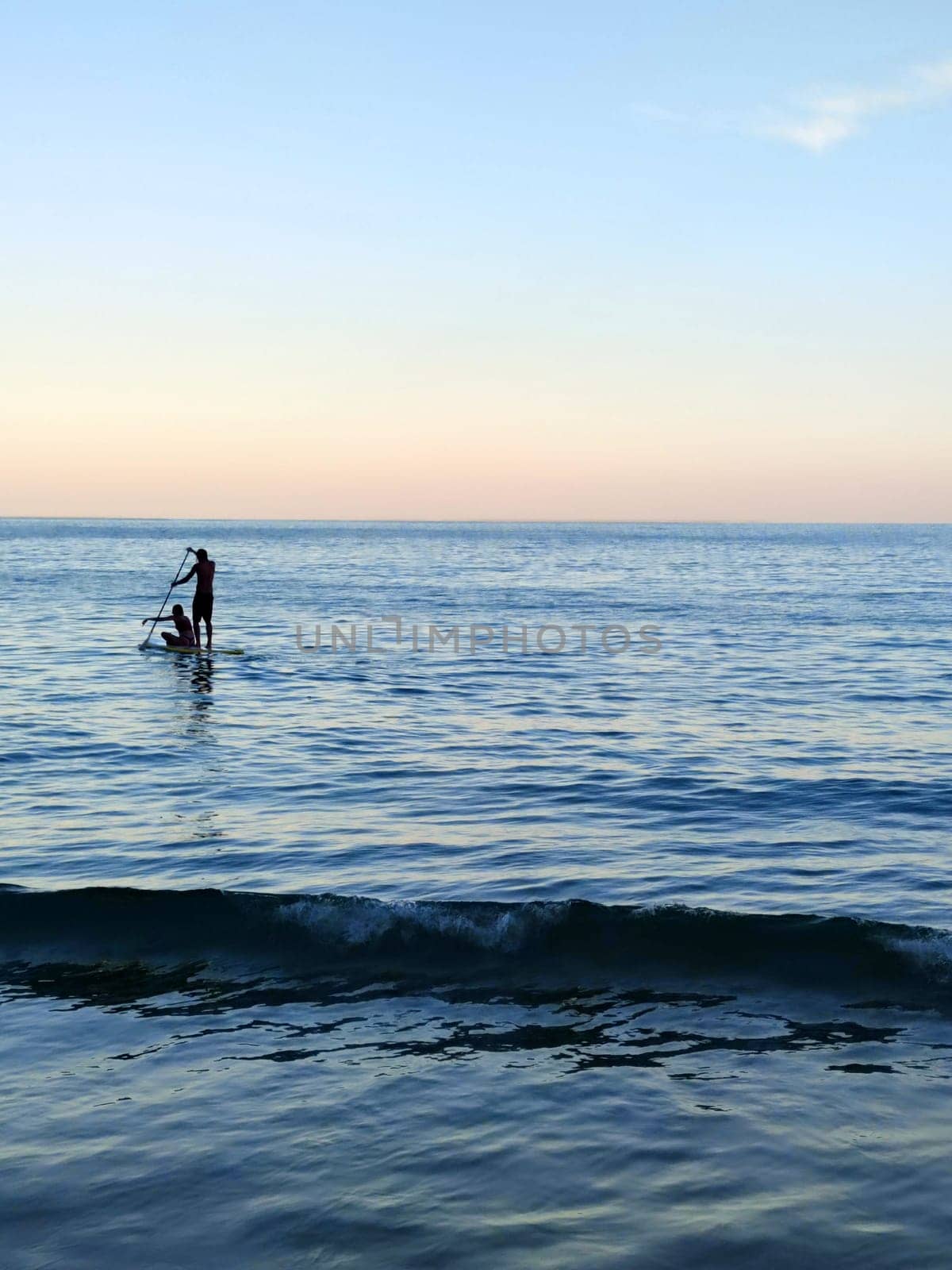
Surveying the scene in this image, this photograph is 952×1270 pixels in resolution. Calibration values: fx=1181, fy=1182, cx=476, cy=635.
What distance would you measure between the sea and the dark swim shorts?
29.4 ft

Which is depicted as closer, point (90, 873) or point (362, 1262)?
point (362, 1262)

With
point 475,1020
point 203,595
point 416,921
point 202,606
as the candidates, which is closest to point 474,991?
point 475,1020

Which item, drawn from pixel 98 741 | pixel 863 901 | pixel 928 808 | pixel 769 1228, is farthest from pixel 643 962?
pixel 98 741

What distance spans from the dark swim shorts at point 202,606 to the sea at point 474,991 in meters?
8.98

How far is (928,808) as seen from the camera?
13.5 metres

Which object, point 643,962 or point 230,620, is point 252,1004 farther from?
point 230,620

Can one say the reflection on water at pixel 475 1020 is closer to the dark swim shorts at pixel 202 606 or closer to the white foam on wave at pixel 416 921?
the white foam on wave at pixel 416 921

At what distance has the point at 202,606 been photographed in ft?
96.6

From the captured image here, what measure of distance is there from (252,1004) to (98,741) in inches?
402

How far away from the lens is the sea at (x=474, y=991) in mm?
5602

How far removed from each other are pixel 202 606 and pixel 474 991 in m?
22.2

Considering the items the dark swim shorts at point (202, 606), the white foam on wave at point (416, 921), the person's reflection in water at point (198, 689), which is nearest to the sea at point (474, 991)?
the white foam on wave at point (416, 921)

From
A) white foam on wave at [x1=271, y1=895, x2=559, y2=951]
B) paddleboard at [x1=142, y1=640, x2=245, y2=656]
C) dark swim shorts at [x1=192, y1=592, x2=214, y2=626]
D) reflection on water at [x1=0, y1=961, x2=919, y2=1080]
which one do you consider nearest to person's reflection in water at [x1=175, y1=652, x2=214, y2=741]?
paddleboard at [x1=142, y1=640, x2=245, y2=656]

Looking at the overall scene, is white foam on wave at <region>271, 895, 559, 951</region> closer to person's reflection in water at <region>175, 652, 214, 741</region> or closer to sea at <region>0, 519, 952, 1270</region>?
sea at <region>0, 519, 952, 1270</region>
